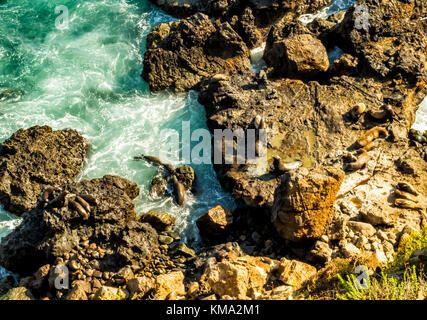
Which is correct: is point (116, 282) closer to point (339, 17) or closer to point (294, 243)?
point (294, 243)

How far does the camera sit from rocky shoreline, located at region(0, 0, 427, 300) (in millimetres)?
8766

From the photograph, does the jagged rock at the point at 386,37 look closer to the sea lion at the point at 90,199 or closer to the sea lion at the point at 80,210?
the sea lion at the point at 90,199

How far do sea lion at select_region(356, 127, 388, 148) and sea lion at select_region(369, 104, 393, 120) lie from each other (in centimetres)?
53

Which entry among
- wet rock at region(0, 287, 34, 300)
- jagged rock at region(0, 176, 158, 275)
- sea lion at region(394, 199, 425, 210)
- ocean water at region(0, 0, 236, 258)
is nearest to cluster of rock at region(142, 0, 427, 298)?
sea lion at region(394, 199, 425, 210)

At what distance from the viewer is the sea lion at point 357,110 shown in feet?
39.5

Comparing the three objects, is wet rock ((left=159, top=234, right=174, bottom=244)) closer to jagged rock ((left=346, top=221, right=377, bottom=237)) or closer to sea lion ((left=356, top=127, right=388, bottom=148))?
jagged rock ((left=346, top=221, right=377, bottom=237))

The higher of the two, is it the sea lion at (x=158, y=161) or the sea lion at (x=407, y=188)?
the sea lion at (x=158, y=161)

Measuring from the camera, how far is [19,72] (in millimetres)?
15836

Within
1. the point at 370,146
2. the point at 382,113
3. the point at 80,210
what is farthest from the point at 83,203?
the point at 382,113

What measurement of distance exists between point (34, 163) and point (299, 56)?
32.8 ft

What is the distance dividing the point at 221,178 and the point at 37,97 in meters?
8.69

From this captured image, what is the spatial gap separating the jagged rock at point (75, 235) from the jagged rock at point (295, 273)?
3.71 m

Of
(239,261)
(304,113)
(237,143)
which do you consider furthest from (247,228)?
(304,113)

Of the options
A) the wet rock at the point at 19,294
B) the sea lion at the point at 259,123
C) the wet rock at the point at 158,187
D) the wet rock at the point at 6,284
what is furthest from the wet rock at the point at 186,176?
the wet rock at the point at 6,284
